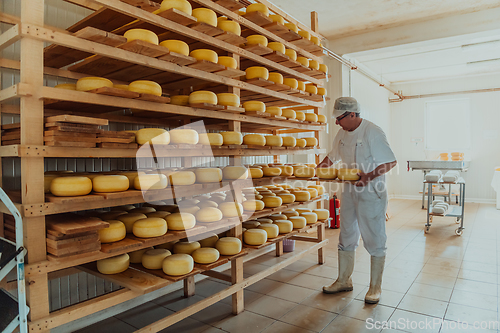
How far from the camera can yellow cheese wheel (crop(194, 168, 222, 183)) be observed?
2.71m

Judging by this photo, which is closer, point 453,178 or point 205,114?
point 205,114

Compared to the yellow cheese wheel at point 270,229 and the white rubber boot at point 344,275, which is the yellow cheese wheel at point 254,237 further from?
the white rubber boot at point 344,275

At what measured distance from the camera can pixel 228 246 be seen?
9.25ft

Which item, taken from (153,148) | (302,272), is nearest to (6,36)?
(153,148)

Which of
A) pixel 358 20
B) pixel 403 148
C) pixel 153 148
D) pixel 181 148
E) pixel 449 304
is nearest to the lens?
pixel 153 148

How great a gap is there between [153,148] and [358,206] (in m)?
1.98

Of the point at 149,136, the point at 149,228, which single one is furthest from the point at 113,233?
the point at 149,136

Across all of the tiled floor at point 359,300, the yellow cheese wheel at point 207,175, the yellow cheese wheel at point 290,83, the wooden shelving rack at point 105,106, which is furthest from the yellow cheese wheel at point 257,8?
the tiled floor at point 359,300

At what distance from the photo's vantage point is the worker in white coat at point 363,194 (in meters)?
3.15

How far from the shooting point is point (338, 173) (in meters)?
3.23

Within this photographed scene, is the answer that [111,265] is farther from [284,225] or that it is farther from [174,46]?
[284,225]

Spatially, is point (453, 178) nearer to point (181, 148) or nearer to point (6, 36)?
point (181, 148)

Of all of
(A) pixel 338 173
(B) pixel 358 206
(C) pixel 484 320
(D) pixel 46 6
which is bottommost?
(C) pixel 484 320

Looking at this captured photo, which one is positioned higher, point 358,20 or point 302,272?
point 358,20
